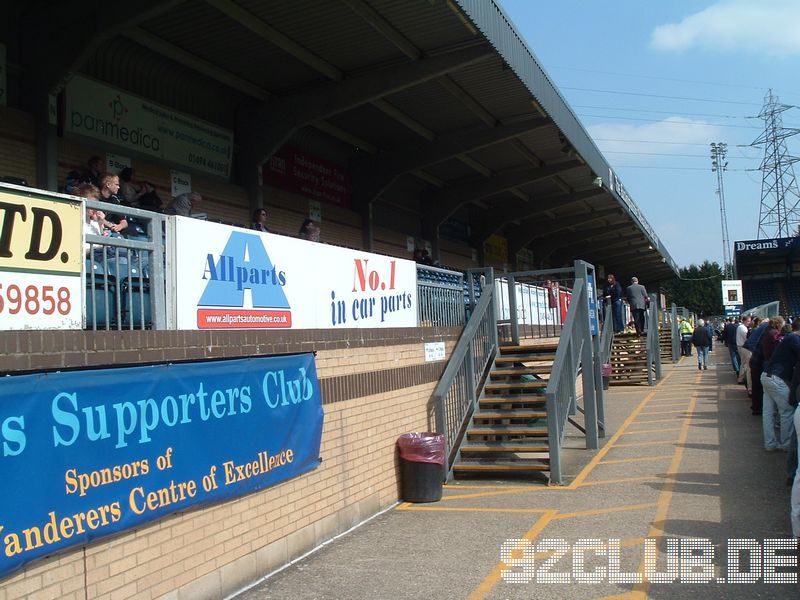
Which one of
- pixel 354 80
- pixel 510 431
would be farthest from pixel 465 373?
pixel 354 80

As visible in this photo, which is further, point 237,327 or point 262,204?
point 262,204

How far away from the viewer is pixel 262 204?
13555mm

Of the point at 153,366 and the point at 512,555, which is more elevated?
the point at 153,366

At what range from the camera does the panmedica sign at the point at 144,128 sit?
399 inches

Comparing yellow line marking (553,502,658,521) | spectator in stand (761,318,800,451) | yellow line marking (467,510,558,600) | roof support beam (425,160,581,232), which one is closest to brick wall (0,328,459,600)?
yellow line marking (467,510,558,600)

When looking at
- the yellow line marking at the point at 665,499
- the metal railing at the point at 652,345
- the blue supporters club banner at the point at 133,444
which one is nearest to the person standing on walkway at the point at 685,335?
the metal railing at the point at 652,345

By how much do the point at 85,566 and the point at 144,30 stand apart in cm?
796

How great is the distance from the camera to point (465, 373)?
1102 centimetres

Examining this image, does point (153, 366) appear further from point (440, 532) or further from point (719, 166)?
point (719, 166)

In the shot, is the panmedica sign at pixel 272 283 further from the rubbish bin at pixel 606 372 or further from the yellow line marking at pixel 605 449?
the rubbish bin at pixel 606 372

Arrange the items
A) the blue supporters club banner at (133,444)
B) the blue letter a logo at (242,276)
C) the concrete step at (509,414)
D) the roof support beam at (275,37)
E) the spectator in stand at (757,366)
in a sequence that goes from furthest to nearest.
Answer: the spectator in stand at (757,366) → the concrete step at (509,414) → the roof support beam at (275,37) → the blue letter a logo at (242,276) → the blue supporters club banner at (133,444)

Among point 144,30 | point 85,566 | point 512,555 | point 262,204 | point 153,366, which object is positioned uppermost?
point 144,30

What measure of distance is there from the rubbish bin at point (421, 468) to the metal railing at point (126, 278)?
4193 mm

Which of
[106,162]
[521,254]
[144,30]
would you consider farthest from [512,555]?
[521,254]
